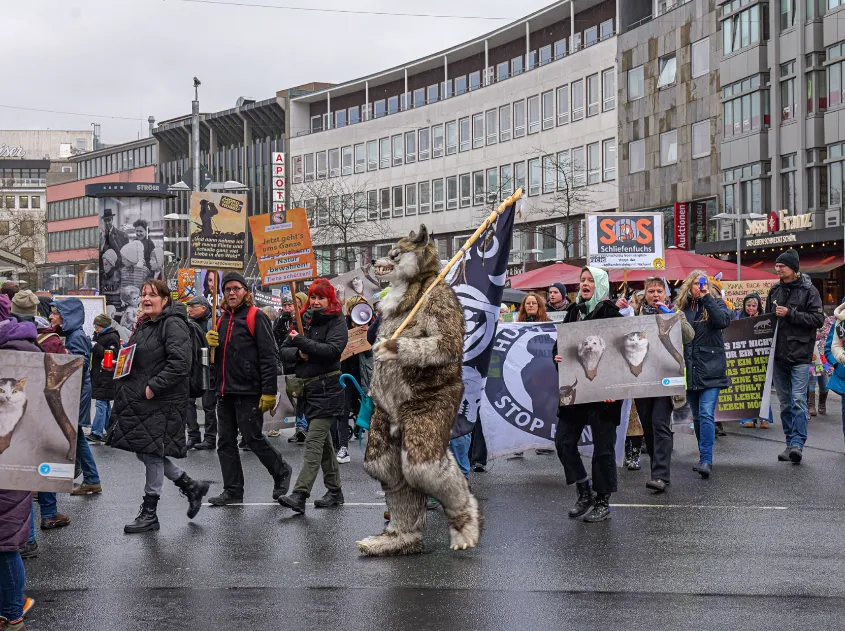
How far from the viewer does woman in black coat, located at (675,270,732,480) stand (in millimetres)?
11211

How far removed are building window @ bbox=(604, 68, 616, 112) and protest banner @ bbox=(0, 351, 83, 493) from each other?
50.6 m

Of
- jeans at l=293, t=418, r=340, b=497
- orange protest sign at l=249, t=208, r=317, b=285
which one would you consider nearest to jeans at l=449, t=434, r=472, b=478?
jeans at l=293, t=418, r=340, b=497

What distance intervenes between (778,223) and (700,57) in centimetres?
917

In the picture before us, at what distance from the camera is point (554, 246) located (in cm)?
5856

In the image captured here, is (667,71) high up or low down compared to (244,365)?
up

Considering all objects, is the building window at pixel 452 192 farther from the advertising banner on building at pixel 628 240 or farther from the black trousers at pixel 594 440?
the black trousers at pixel 594 440

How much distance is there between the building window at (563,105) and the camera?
57.5 m

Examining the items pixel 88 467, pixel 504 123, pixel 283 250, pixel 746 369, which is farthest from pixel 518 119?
pixel 88 467

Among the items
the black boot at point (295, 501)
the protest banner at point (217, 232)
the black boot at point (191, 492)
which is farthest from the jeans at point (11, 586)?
the protest banner at point (217, 232)

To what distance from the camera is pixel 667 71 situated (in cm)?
5084

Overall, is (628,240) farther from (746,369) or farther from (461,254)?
(461,254)

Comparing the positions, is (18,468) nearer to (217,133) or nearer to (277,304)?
(277,304)

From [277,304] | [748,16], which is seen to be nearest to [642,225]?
[277,304]

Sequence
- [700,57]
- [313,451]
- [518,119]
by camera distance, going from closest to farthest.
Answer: [313,451], [700,57], [518,119]
